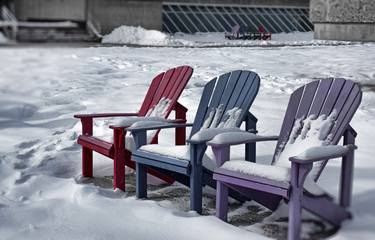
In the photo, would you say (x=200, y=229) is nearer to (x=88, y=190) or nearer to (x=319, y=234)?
(x=319, y=234)

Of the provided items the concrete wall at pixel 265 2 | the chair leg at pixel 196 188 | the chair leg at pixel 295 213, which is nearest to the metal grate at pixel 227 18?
the concrete wall at pixel 265 2

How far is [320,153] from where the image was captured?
2846mm

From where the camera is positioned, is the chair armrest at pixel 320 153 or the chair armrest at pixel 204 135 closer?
the chair armrest at pixel 320 153

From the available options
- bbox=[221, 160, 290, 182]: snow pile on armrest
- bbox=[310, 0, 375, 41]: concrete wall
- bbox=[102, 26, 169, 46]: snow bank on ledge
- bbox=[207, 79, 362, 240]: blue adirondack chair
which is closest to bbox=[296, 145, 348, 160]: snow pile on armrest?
bbox=[207, 79, 362, 240]: blue adirondack chair

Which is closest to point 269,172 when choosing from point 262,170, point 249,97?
point 262,170

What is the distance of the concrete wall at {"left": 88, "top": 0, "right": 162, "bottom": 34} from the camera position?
26.0 metres

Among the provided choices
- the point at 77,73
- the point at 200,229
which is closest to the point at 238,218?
the point at 200,229

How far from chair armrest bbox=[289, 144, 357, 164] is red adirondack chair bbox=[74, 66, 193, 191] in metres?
1.46

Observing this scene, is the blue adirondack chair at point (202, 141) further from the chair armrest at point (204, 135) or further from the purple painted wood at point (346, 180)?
the purple painted wood at point (346, 180)

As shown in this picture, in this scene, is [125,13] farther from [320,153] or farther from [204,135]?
[320,153]

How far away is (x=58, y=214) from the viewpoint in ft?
11.2

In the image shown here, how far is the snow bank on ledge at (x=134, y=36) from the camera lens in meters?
23.3

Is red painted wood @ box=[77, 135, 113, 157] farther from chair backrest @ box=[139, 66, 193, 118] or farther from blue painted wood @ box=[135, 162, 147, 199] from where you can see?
chair backrest @ box=[139, 66, 193, 118]

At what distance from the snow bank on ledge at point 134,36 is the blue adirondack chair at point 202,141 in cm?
1872
